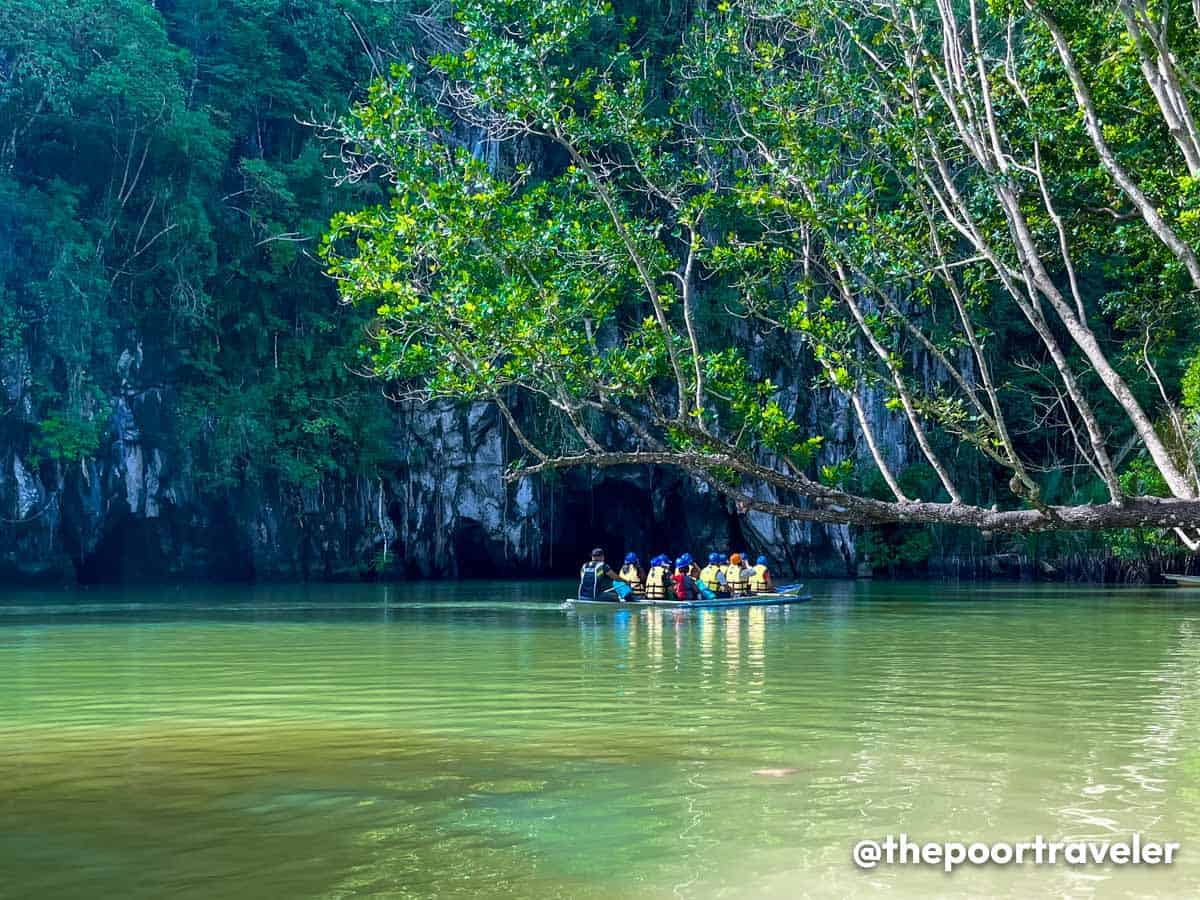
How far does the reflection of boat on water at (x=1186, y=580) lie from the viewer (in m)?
27.4

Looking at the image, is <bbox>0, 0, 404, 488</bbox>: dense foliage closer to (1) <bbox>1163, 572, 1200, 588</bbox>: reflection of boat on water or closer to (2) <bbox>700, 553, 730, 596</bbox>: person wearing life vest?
(2) <bbox>700, 553, 730, 596</bbox>: person wearing life vest

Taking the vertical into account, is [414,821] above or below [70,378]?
below

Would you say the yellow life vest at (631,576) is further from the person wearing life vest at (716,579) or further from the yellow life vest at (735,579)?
the yellow life vest at (735,579)

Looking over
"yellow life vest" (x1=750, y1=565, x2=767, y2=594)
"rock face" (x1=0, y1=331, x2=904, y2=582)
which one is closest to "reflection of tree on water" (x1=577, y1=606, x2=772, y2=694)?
"yellow life vest" (x1=750, y1=565, x2=767, y2=594)

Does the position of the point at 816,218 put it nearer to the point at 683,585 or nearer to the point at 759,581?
the point at 683,585

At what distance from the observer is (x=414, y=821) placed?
554 centimetres

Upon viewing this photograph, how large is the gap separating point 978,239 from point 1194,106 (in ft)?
9.55

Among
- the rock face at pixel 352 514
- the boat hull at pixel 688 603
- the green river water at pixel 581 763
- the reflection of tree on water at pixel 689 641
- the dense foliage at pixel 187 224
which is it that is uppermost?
the dense foliage at pixel 187 224

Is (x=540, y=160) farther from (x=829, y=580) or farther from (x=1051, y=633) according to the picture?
(x=1051, y=633)

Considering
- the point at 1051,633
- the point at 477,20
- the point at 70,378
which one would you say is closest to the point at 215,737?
the point at 477,20

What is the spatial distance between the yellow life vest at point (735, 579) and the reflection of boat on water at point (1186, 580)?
33.9ft

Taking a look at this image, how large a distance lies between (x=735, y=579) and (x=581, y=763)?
54.2 ft

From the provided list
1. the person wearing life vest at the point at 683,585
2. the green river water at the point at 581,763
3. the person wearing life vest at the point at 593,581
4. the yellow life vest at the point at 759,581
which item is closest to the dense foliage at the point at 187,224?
the person wearing life vest at the point at 593,581

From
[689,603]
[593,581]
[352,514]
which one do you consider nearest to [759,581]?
[689,603]
